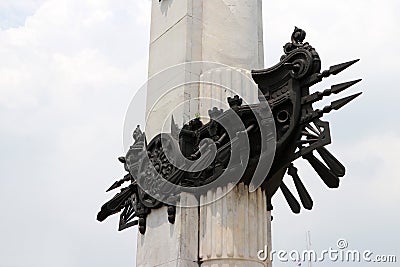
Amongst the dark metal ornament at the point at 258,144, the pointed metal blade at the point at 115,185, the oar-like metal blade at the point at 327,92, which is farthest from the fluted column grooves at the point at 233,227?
the pointed metal blade at the point at 115,185

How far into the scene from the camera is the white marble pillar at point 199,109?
8.11m

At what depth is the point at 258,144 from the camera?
8266 millimetres

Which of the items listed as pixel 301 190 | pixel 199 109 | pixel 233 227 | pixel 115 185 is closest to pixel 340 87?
pixel 301 190

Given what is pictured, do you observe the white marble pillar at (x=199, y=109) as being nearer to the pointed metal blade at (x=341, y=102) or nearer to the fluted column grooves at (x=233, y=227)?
the fluted column grooves at (x=233, y=227)

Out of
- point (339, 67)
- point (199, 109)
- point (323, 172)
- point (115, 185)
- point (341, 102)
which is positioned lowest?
point (323, 172)

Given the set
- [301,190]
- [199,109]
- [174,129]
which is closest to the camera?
[301,190]

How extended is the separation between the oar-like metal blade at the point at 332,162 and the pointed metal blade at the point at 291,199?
1.16 meters

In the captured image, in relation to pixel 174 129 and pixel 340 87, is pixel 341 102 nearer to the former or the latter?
pixel 340 87

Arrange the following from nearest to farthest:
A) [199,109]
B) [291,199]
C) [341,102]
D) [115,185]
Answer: [341,102], [291,199], [199,109], [115,185]

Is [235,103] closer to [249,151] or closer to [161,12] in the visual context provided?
[249,151]

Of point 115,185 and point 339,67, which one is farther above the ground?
point 339,67

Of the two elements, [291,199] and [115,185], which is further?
[115,185]

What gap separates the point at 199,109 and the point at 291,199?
69.3 inches

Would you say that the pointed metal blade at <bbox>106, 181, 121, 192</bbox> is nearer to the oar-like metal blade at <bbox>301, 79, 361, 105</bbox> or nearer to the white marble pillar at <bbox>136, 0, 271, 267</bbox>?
the white marble pillar at <bbox>136, 0, 271, 267</bbox>
